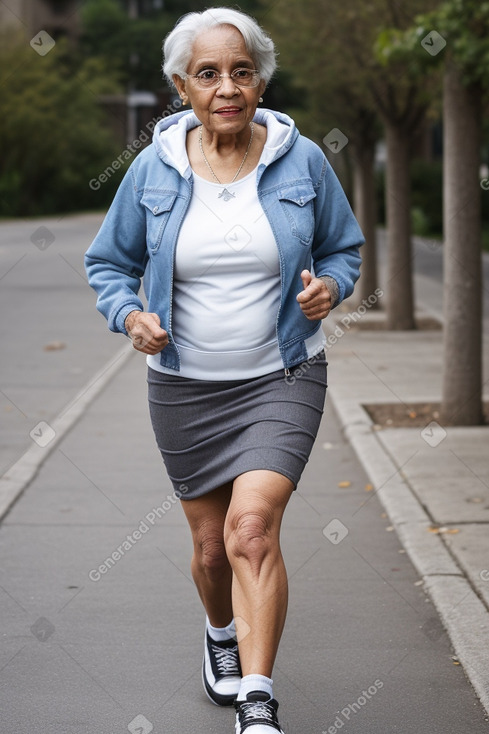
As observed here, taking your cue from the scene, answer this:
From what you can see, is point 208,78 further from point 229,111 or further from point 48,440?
point 48,440

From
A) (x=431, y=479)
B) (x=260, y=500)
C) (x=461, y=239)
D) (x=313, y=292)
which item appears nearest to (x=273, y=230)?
(x=313, y=292)

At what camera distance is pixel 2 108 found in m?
54.1

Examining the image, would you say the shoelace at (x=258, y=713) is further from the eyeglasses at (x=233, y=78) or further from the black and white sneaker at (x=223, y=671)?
the eyeglasses at (x=233, y=78)

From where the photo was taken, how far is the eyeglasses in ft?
11.2

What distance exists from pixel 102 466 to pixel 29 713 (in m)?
3.57

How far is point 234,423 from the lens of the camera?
3.51 m

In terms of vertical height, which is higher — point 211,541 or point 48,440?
point 211,541

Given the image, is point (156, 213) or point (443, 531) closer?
point (156, 213)

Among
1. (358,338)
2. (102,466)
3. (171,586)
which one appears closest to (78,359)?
(358,338)

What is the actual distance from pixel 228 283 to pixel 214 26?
0.72 m

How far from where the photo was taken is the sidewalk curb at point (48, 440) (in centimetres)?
676

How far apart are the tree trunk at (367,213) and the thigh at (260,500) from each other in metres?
12.3

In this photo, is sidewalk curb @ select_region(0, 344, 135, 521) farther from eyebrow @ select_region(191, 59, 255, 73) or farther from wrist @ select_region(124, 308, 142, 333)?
eyebrow @ select_region(191, 59, 255, 73)

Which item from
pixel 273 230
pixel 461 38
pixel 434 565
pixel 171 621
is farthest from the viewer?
pixel 461 38
